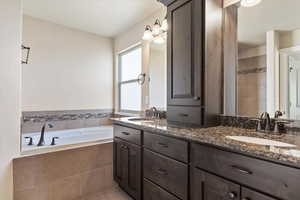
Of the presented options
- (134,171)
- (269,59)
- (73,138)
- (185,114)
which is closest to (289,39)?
(269,59)

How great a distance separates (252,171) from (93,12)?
2.79m

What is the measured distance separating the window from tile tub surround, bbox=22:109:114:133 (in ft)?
1.50

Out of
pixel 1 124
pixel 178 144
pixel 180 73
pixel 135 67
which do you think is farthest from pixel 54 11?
pixel 178 144

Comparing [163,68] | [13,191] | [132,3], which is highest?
[132,3]

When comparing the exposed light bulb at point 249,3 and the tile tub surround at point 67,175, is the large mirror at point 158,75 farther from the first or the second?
the exposed light bulb at point 249,3

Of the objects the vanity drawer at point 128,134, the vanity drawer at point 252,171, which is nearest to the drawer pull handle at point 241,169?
the vanity drawer at point 252,171

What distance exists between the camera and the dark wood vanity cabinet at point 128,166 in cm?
176

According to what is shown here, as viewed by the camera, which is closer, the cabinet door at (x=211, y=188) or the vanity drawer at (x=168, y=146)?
the cabinet door at (x=211, y=188)

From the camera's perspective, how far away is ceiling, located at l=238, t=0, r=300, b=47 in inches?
51.2

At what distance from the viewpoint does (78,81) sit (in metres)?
3.31

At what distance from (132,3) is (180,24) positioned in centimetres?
101

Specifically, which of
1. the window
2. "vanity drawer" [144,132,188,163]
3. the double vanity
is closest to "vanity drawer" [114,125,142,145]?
the double vanity

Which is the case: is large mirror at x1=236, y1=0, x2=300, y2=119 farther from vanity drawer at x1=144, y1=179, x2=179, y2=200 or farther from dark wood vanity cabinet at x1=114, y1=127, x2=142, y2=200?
dark wood vanity cabinet at x1=114, y1=127, x2=142, y2=200

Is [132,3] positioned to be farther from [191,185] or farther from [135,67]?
[191,185]
